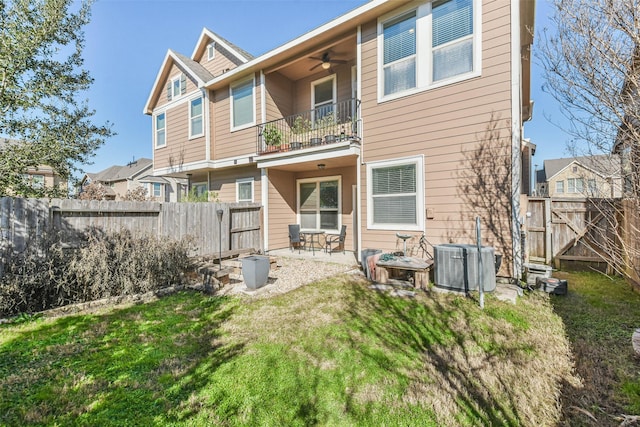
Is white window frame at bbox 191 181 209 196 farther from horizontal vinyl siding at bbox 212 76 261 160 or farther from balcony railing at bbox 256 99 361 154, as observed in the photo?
balcony railing at bbox 256 99 361 154

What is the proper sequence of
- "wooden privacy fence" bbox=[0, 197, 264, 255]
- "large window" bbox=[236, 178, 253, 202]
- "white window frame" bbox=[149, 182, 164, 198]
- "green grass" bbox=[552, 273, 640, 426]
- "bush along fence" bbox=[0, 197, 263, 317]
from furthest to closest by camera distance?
"white window frame" bbox=[149, 182, 164, 198] < "large window" bbox=[236, 178, 253, 202] < "wooden privacy fence" bbox=[0, 197, 264, 255] < "bush along fence" bbox=[0, 197, 263, 317] < "green grass" bbox=[552, 273, 640, 426]

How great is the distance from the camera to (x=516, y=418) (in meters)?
2.24

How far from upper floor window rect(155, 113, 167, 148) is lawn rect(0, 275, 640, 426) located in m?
10.6

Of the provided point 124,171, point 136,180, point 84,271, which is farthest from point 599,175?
point 124,171

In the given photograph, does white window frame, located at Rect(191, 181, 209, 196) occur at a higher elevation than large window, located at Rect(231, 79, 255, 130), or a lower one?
lower

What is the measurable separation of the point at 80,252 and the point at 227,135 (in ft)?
22.8

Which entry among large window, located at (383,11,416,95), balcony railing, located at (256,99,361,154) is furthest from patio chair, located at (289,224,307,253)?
large window, located at (383,11,416,95)

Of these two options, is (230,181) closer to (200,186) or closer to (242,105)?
(200,186)

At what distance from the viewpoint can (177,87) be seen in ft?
40.1

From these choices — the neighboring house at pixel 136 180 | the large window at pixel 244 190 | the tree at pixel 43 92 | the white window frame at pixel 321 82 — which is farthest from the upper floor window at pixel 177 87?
the neighboring house at pixel 136 180

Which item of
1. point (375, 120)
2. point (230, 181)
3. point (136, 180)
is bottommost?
point (230, 181)

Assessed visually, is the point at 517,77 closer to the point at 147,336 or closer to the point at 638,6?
the point at 638,6

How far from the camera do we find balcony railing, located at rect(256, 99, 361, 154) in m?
8.38

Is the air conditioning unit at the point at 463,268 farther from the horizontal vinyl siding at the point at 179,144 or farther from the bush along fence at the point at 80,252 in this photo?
the horizontal vinyl siding at the point at 179,144
